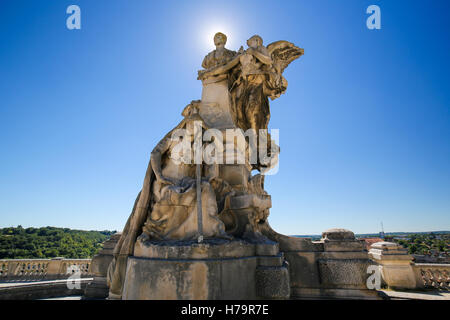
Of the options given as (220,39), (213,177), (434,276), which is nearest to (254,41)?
(220,39)

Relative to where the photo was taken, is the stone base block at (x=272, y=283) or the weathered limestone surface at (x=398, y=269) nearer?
the stone base block at (x=272, y=283)

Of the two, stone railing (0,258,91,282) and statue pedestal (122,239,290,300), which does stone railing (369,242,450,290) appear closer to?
statue pedestal (122,239,290,300)

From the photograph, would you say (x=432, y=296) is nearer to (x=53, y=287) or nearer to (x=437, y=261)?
(x=437, y=261)

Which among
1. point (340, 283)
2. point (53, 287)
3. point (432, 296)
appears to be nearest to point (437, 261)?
point (432, 296)

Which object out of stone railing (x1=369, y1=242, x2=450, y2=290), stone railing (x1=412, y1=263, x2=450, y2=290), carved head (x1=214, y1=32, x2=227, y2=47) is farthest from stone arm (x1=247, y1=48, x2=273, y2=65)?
stone railing (x1=412, y1=263, x2=450, y2=290)

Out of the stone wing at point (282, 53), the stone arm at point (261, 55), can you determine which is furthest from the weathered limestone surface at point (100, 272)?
the stone wing at point (282, 53)

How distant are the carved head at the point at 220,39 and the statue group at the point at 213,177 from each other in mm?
30

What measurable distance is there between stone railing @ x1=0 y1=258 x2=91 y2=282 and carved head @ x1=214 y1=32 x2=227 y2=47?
9742 millimetres

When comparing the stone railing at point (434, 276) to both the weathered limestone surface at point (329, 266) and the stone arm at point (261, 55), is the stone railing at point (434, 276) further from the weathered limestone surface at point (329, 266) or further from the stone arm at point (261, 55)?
the stone arm at point (261, 55)

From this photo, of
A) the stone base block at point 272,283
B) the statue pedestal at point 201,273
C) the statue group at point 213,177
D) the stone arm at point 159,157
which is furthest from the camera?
the stone arm at point 159,157

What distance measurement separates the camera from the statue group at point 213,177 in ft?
14.1
